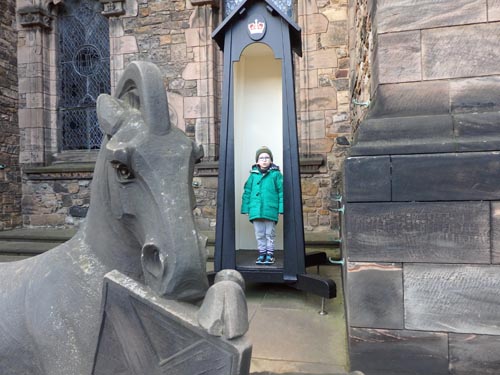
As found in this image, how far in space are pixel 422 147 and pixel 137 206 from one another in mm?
1910

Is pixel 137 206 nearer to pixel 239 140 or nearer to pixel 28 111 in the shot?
pixel 239 140

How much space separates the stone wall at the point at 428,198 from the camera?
7.00 ft

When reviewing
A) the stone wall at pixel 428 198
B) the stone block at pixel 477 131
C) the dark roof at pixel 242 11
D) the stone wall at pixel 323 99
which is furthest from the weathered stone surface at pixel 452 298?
the stone wall at pixel 323 99

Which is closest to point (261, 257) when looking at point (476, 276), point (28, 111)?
point (476, 276)

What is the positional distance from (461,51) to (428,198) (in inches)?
38.5

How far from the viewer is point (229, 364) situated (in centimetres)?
77

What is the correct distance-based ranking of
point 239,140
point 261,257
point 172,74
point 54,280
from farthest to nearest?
point 172,74 → point 239,140 → point 261,257 → point 54,280

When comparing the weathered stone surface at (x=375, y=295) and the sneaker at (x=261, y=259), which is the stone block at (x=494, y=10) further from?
Answer: the sneaker at (x=261, y=259)

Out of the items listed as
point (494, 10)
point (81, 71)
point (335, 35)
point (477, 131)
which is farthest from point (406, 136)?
point (81, 71)

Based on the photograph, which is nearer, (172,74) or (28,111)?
(172,74)

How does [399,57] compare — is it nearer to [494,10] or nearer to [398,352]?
[494,10]

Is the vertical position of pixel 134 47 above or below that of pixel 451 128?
above

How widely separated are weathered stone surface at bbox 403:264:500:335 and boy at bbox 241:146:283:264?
1.71 meters

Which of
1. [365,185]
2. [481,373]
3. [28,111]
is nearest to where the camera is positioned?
[481,373]
